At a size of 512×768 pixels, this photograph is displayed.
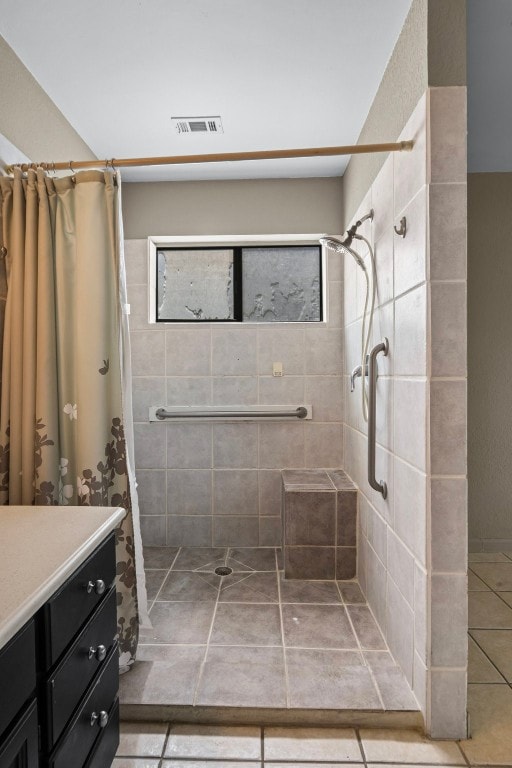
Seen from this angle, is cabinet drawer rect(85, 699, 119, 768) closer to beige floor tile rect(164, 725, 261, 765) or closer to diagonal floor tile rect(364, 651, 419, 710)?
beige floor tile rect(164, 725, 261, 765)

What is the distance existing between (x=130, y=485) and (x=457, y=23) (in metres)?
1.83

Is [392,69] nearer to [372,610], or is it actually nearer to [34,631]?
[34,631]

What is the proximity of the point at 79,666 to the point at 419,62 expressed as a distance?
6.28 ft

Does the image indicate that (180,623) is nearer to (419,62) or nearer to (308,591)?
(308,591)

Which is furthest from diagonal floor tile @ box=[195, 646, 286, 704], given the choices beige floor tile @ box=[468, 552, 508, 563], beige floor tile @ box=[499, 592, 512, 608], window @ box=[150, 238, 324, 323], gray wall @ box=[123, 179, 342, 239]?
gray wall @ box=[123, 179, 342, 239]

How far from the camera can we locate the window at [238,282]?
296 centimetres

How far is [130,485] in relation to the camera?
1.66 metres

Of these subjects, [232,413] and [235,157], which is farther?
[232,413]

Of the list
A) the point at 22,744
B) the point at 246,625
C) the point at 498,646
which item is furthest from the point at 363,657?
the point at 22,744

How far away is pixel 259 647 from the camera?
1764mm

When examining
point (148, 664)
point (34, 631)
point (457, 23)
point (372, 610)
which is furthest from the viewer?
point (372, 610)

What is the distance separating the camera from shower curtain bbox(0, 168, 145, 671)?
156 centimetres

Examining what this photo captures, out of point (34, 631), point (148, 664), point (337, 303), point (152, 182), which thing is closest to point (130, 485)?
point (148, 664)

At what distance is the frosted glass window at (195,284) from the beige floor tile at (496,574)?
2093 mm
